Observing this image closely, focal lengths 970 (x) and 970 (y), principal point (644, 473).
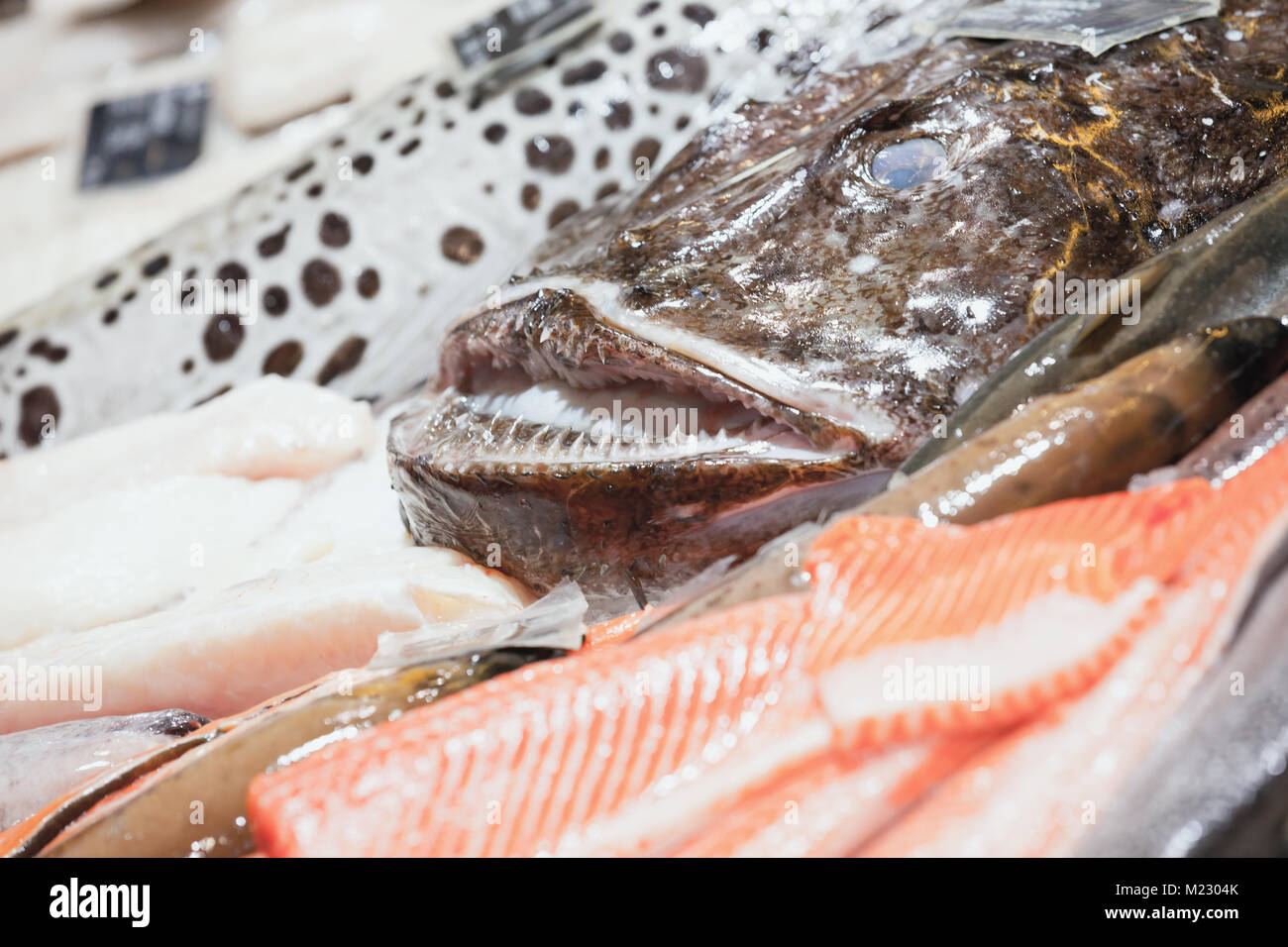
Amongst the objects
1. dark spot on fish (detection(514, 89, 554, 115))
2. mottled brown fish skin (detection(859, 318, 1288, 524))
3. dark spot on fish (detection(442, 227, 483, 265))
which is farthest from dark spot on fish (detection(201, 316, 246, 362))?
mottled brown fish skin (detection(859, 318, 1288, 524))

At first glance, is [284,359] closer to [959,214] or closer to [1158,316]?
[959,214]

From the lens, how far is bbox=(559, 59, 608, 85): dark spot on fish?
3.65 m

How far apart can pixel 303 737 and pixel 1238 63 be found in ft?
7.11

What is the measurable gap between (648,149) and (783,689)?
2.96m

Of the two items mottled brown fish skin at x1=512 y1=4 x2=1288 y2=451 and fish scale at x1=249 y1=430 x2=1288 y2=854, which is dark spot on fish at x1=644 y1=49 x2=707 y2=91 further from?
fish scale at x1=249 y1=430 x2=1288 y2=854

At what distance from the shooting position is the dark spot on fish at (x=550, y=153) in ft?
11.8

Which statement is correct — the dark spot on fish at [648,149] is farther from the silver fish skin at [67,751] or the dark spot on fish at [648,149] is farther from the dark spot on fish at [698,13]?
the silver fish skin at [67,751]

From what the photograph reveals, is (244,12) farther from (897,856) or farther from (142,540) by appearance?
(897,856)

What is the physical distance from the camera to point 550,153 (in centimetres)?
360

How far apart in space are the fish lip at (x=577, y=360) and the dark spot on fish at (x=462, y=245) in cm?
160

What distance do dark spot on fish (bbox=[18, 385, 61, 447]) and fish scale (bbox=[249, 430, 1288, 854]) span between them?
3.16 meters

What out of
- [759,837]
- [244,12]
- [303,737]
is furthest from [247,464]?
[244,12]

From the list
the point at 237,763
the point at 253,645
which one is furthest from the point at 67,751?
the point at 237,763

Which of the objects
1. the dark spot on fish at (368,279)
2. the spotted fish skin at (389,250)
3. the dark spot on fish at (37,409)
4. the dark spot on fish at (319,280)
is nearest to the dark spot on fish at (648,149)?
the spotted fish skin at (389,250)
